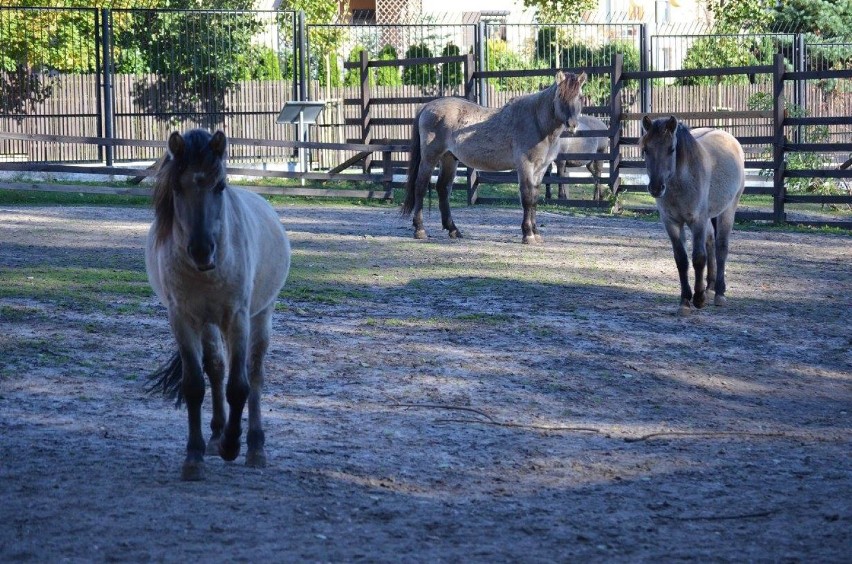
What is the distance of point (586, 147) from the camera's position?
2095cm

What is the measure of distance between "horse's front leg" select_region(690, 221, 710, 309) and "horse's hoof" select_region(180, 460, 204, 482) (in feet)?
19.8

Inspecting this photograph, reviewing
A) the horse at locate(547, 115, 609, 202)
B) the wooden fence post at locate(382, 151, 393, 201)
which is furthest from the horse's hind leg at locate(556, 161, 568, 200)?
the wooden fence post at locate(382, 151, 393, 201)

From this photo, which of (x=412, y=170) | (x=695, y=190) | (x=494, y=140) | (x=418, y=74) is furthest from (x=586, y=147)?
(x=695, y=190)

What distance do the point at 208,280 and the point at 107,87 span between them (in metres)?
18.8

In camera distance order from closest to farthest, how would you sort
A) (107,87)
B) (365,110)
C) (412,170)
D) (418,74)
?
(412,170) → (107,87) → (365,110) → (418,74)

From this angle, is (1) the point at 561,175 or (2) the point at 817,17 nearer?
(1) the point at 561,175

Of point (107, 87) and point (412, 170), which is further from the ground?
point (107, 87)

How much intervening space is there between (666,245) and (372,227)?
14.1 feet

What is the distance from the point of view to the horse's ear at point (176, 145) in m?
4.72

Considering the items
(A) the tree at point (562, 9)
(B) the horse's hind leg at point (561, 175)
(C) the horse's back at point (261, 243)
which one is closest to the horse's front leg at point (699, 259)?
(C) the horse's back at point (261, 243)

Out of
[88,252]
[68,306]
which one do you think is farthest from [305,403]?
[88,252]

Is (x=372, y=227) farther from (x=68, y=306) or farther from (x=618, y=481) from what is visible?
(x=618, y=481)

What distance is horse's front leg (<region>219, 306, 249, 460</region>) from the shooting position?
5137 millimetres

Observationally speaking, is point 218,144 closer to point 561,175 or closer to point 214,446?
point 214,446
